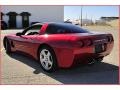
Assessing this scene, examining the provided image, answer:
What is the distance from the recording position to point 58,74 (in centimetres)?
552

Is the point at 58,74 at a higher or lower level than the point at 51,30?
lower

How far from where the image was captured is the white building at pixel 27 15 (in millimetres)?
34375

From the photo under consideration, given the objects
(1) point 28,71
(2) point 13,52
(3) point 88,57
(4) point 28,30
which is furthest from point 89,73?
(2) point 13,52

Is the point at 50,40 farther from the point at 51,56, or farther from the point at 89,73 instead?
the point at 89,73

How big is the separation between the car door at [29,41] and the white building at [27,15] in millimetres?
27598

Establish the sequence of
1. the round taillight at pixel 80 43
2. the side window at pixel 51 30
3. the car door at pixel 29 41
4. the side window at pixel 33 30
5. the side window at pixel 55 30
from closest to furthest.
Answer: the round taillight at pixel 80 43 → the side window at pixel 55 30 → the side window at pixel 51 30 → the car door at pixel 29 41 → the side window at pixel 33 30

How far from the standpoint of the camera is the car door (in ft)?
20.6

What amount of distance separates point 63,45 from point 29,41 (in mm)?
1542

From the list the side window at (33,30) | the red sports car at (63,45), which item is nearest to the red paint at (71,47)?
the red sports car at (63,45)

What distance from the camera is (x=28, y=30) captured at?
6.86 meters

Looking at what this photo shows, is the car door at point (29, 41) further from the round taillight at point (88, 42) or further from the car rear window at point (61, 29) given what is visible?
the round taillight at point (88, 42)

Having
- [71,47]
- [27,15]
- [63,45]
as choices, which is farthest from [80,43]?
[27,15]

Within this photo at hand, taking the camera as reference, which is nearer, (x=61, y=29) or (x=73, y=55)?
(x=73, y=55)

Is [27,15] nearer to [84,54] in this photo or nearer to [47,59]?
[47,59]
